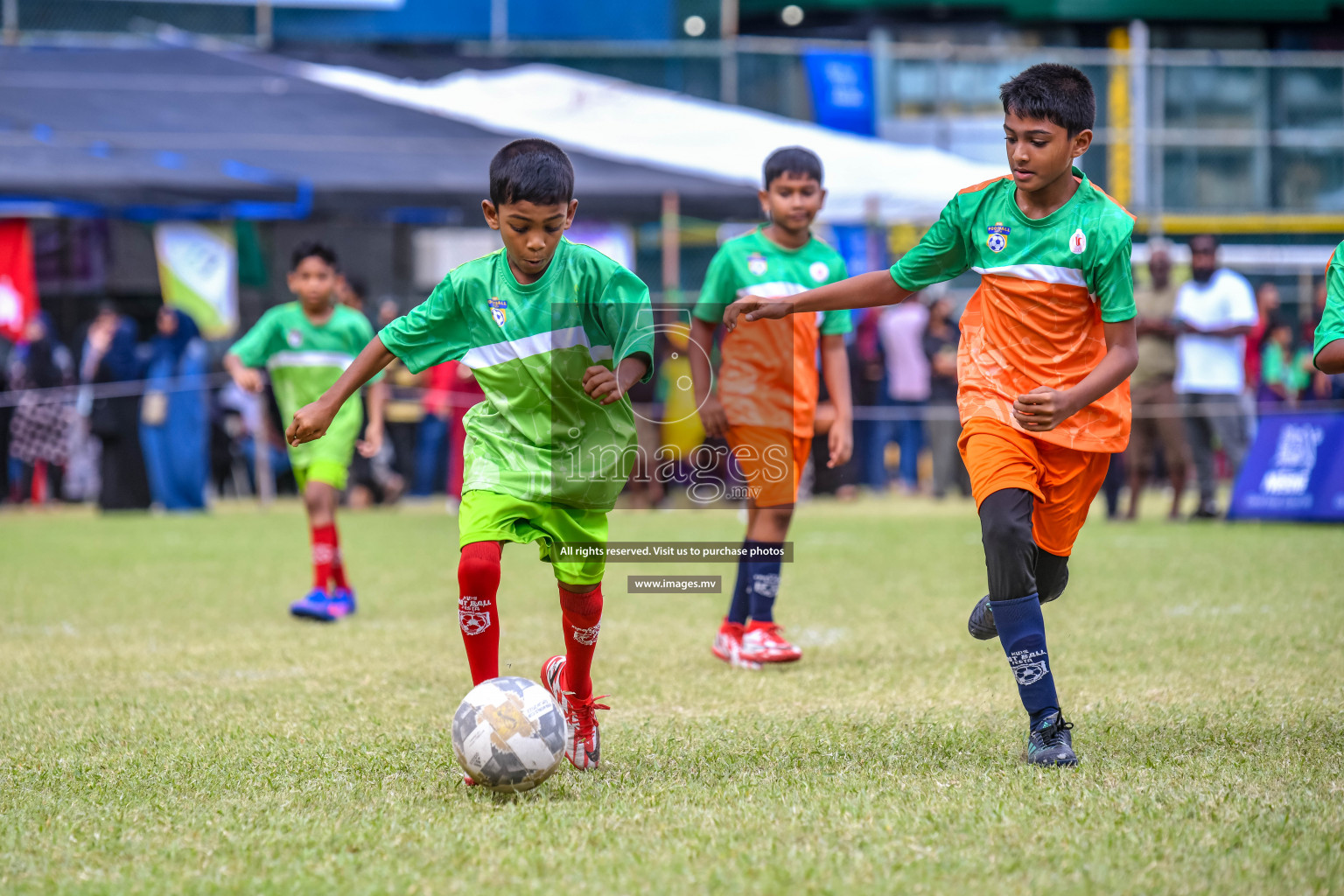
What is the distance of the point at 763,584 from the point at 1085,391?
243 cm

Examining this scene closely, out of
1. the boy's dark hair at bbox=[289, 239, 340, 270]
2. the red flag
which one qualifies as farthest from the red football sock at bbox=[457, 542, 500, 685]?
the red flag

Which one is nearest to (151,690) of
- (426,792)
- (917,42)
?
(426,792)

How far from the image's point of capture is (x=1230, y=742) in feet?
14.2

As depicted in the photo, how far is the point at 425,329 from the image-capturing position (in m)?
4.35

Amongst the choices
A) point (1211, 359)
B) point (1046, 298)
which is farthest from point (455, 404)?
point (1046, 298)

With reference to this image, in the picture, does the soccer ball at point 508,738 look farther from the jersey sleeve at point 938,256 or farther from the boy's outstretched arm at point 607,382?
the jersey sleeve at point 938,256

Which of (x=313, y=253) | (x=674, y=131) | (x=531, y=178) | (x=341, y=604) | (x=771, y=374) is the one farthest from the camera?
(x=674, y=131)

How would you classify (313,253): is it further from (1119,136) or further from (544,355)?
(1119,136)

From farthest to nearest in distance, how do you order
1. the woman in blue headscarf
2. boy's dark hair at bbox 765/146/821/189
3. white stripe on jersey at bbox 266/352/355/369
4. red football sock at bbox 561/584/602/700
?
the woman in blue headscarf, white stripe on jersey at bbox 266/352/355/369, boy's dark hair at bbox 765/146/821/189, red football sock at bbox 561/584/602/700

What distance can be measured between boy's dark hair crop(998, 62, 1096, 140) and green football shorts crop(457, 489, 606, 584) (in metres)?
1.71

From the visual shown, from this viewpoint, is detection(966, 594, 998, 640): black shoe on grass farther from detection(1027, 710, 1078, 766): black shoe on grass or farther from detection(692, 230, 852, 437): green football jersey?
detection(692, 230, 852, 437): green football jersey

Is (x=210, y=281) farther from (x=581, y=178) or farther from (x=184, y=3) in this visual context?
(x=184, y=3)

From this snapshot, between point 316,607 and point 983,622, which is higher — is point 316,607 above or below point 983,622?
below

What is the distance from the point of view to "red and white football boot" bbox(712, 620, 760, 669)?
6.12 m
